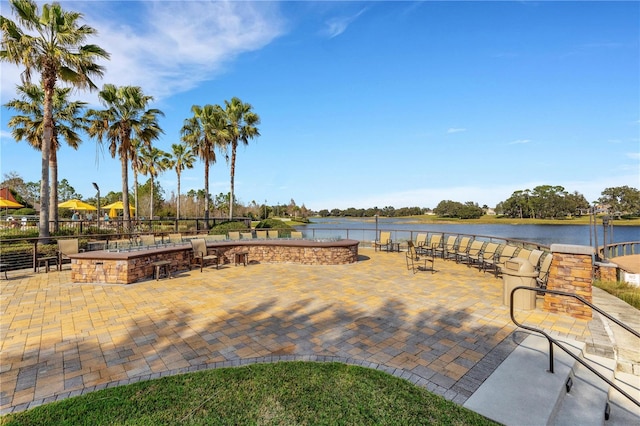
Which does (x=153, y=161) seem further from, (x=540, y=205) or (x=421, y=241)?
(x=540, y=205)

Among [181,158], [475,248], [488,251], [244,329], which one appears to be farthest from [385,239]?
[181,158]

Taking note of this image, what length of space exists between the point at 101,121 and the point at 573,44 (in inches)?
945

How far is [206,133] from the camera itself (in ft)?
70.8

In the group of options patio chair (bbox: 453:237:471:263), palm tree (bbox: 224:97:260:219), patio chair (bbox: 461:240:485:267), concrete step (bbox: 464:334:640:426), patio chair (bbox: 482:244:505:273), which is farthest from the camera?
palm tree (bbox: 224:97:260:219)

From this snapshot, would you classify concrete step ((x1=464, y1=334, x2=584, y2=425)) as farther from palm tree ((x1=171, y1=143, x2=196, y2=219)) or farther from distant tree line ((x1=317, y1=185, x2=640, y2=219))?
distant tree line ((x1=317, y1=185, x2=640, y2=219))

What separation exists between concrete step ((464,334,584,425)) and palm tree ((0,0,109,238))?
15.7m

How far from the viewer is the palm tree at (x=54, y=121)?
16.2m

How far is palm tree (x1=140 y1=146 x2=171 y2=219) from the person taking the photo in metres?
33.1

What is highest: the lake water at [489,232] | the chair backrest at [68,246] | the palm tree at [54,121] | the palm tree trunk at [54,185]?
the palm tree at [54,121]

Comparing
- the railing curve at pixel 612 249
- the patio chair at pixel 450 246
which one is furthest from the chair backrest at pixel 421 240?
the railing curve at pixel 612 249

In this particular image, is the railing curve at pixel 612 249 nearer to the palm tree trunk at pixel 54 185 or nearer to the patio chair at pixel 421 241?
the patio chair at pixel 421 241

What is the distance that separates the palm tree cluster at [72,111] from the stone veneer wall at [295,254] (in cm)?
782

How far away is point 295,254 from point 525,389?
8.83 meters

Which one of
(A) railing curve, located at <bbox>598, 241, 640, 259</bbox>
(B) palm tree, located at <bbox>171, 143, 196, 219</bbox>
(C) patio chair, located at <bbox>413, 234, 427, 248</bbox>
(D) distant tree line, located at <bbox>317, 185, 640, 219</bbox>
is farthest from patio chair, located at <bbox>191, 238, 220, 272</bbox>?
(D) distant tree line, located at <bbox>317, 185, 640, 219</bbox>
